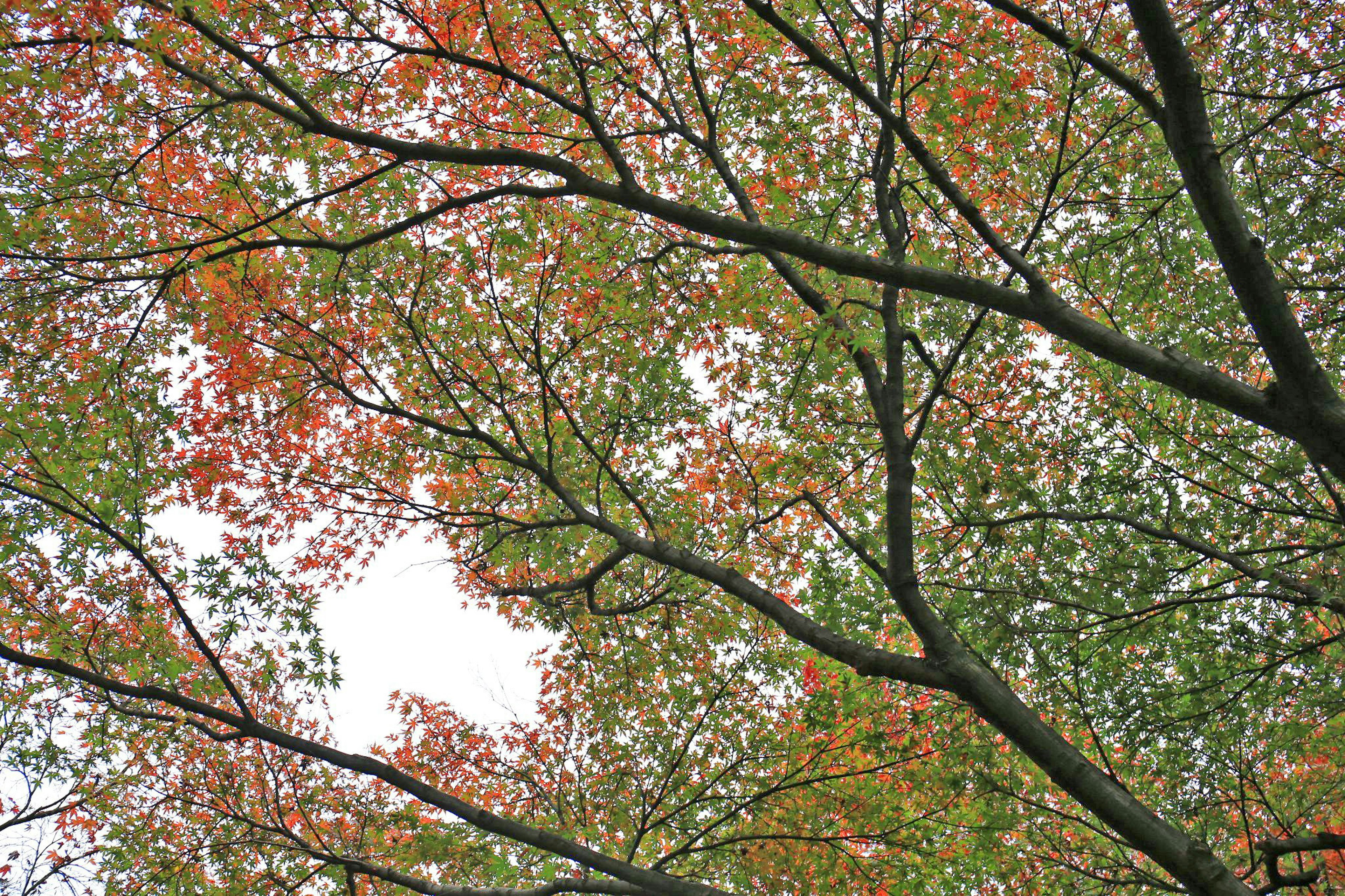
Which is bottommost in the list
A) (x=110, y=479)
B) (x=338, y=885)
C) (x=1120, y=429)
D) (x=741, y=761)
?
(x=338, y=885)

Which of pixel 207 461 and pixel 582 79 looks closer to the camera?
pixel 582 79

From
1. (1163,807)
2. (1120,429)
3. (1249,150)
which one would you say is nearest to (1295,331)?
(1249,150)

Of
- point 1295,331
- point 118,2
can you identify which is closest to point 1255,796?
point 1295,331

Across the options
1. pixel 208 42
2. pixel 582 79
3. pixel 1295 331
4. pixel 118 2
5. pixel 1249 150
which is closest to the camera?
pixel 1295 331

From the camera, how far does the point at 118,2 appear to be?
4551 mm

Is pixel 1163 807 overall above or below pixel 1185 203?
below

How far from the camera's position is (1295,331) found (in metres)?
3.76

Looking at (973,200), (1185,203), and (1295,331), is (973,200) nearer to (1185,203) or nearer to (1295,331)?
(1185,203)

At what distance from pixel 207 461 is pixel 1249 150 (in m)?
8.79

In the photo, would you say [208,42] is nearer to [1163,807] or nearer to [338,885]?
[338,885]

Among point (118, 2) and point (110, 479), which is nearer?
point (118, 2)

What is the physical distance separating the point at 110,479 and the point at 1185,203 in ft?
30.3

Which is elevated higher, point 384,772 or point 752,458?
point 752,458

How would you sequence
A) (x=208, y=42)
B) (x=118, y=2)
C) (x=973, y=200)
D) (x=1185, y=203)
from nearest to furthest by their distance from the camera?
(x=118, y=2)
(x=208, y=42)
(x=1185, y=203)
(x=973, y=200)
